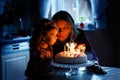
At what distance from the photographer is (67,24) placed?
2.23 meters

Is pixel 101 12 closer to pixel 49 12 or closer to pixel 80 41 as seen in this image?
pixel 49 12

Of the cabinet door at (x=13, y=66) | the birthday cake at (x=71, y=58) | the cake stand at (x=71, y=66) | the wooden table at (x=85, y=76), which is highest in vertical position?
the birthday cake at (x=71, y=58)

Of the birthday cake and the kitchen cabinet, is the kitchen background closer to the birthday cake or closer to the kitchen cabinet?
the kitchen cabinet

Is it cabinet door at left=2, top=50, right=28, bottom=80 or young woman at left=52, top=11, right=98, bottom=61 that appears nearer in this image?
young woman at left=52, top=11, right=98, bottom=61

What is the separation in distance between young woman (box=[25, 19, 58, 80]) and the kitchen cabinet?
1.74m

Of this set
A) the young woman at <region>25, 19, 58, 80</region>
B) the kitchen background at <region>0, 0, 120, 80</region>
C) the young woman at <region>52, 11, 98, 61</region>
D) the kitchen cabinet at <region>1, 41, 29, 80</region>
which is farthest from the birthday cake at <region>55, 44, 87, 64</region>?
the kitchen background at <region>0, 0, 120, 80</region>

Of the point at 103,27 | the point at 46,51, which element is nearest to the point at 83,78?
the point at 46,51

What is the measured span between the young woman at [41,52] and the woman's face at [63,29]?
46 cm

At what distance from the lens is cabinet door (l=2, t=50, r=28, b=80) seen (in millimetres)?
3371

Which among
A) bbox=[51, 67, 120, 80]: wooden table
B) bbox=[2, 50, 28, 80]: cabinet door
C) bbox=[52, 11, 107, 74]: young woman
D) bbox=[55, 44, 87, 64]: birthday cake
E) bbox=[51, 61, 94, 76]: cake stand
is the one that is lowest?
bbox=[2, 50, 28, 80]: cabinet door

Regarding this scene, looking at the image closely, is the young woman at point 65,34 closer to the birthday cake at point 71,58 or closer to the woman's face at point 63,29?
the woman's face at point 63,29

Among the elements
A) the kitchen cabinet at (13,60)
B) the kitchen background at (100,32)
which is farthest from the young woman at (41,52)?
the kitchen background at (100,32)

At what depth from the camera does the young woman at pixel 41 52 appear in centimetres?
164

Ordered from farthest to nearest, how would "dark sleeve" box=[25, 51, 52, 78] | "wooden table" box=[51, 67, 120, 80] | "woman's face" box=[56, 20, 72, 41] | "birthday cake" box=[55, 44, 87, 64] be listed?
"woman's face" box=[56, 20, 72, 41] → "birthday cake" box=[55, 44, 87, 64] → "wooden table" box=[51, 67, 120, 80] → "dark sleeve" box=[25, 51, 52, 78]
